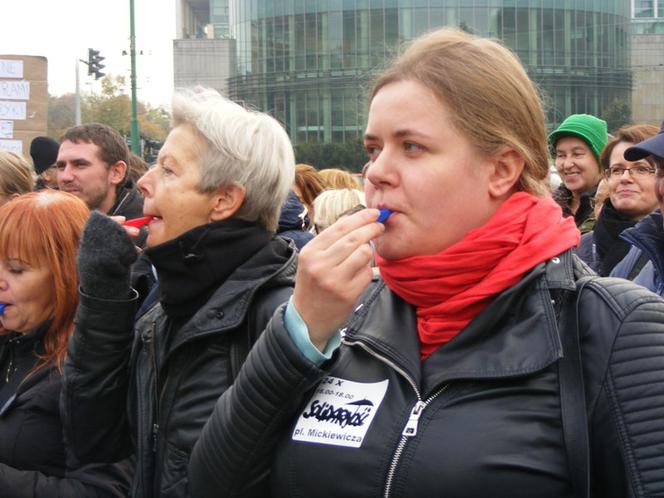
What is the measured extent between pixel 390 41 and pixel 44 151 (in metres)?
49.4

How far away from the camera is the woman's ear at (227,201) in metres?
2.62

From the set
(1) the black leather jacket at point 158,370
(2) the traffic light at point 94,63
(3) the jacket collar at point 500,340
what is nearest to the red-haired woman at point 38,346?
(1) the black leather jacket at point 158,370

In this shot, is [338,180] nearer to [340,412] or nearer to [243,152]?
[243,152]

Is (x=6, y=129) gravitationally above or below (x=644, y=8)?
below

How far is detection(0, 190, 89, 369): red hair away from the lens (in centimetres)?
305

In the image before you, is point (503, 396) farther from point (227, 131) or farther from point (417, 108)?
point (227, 131)

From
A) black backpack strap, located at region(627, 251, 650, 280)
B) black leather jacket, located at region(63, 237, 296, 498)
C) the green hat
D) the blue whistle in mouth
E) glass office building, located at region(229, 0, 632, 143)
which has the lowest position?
black leather jacket, located at region(63, 237, 296, 498)

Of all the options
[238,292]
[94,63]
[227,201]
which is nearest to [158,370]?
[238,292]

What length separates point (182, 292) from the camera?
247 centimetres

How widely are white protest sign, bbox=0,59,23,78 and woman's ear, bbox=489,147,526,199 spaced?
257 inches

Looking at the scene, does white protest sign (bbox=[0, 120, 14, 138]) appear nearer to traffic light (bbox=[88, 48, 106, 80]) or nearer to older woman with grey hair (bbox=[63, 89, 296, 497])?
older woman with grey hair (bbox=[63, 89, 296, 497])

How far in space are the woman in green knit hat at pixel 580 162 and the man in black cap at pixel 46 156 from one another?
427 centimetres

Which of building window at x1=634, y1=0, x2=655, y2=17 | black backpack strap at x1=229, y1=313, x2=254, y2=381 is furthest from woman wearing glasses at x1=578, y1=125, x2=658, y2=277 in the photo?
building window at x1=634, y1=0, x2=655, y2=17

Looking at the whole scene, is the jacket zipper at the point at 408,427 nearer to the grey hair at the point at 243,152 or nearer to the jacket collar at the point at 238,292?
the jacket collar at the point at 238,292
